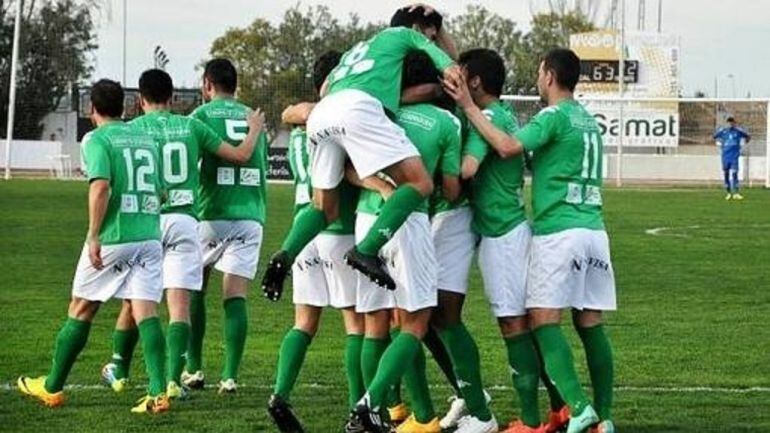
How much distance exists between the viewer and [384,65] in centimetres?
917

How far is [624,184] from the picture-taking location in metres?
57.3

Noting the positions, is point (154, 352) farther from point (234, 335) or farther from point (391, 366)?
point (391, 366)

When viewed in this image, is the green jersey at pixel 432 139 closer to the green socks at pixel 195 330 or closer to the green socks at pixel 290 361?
the green socks at pixel 290 361

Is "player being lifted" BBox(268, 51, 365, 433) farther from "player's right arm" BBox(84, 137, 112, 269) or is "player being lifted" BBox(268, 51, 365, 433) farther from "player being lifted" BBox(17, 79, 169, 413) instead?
"player's right arm" BBox(84, 137, 112, 269)

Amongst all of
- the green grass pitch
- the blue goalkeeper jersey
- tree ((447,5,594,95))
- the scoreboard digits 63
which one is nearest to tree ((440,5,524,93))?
tree ((447,5,594,95))

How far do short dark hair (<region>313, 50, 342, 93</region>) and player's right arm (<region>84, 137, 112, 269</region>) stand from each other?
1365mm

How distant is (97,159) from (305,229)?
5.51ft

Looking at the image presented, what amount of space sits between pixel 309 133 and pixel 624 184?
4880 cm

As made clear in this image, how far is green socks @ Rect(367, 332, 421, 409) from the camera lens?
9016mm

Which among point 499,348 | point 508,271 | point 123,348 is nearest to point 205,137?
point 123,348

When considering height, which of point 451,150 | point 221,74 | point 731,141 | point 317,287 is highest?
point 731,141

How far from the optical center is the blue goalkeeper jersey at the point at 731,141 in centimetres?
4453

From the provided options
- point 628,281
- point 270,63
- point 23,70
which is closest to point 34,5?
point 23,70

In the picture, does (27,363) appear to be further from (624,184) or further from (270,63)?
(270,63)
